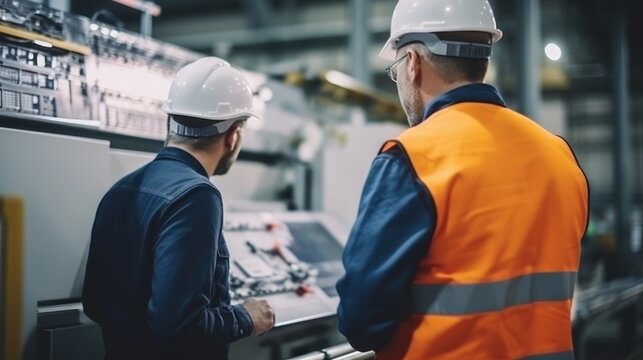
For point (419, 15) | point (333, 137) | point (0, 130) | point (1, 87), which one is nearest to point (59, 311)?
point (0, 130)

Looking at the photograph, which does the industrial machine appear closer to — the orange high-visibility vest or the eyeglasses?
the orange high-visibility vest

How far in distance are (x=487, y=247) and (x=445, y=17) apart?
0.50 m

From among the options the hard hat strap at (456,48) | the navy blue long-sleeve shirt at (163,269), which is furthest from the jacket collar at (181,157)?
the hard hat strap at (456,48)

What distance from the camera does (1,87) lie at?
1.63m

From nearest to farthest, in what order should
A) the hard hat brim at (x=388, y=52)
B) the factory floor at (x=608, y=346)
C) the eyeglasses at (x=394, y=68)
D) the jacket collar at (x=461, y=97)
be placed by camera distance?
the jacket collar at (x=461, y=97)
the eyeglasses at (x=394, y=68)
the hard hat brim at (x=388, y=52)
the factory floor at (x=608, y=346)

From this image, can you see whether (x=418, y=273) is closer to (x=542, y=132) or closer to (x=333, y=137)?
(x=542, y=132)

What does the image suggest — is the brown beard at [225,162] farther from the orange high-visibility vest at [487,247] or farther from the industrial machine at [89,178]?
the orange high-visibility vest at [487,247]

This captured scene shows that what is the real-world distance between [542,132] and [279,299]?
1.09 m

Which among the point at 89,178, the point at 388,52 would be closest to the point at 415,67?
the point at 388,52

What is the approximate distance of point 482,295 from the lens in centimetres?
107

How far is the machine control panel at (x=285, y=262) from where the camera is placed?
1.99 meters

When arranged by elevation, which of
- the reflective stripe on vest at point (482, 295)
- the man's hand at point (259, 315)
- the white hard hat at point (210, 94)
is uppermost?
the white hard hat at point (210, 94)

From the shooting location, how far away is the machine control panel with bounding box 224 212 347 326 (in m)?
1.99

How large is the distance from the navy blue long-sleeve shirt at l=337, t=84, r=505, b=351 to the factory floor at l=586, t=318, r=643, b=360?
4.04 meters
